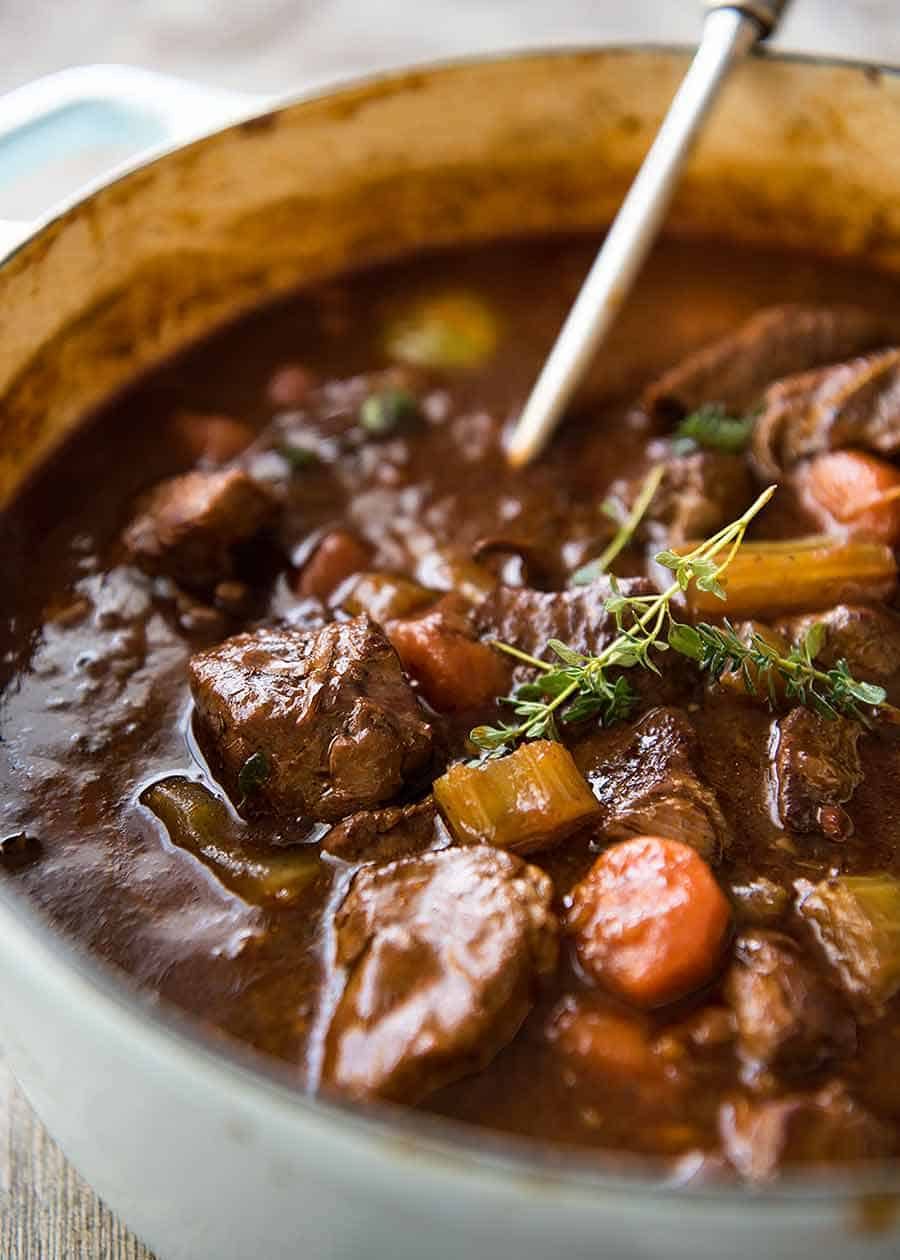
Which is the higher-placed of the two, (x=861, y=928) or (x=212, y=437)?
(x=212, y=437)

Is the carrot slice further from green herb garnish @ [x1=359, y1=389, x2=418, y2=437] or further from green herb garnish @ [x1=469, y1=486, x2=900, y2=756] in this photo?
green herb garnish @ [x1=359, y1=389, x2=418, y2=437]

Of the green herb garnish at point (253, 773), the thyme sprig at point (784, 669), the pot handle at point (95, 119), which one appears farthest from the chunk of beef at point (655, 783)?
the pot handle at point (95, 119)

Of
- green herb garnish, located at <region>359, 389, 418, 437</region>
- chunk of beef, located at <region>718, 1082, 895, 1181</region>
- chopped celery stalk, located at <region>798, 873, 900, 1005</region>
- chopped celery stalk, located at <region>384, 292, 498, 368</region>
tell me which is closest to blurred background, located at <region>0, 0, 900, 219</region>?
chopped celery stalk, located at <region>384, 292, 498, 368</region>

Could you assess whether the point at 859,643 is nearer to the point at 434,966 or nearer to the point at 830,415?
the point at 830,415

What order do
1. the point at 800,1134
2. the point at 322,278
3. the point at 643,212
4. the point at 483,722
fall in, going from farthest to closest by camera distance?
the point at 322,278
the point at 643,212
the point at 483,722
the point at 800,1134

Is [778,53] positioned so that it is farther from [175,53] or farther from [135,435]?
[175,53]

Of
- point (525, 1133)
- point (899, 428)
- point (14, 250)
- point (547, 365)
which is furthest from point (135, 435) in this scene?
point (525, 1133)

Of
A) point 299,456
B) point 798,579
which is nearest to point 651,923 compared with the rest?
point 798,579

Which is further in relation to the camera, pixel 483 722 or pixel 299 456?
pixel 299 456
